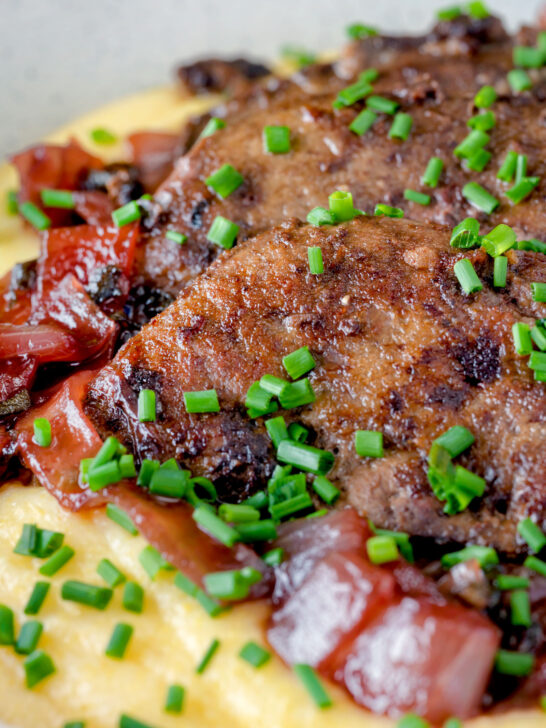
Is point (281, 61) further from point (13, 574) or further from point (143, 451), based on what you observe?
point (13, 574)

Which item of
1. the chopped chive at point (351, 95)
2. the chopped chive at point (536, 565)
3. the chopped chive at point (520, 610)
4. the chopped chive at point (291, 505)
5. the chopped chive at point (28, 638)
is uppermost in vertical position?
the chopped chive at point (351, 95)

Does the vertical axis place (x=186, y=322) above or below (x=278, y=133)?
below

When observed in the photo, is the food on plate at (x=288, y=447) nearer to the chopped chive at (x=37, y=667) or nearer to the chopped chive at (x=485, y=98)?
the chopped chive at (x=37, y=667)

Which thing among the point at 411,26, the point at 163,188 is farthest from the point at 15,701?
the point at 411,26

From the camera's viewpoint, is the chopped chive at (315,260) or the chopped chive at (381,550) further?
the chopped chive at (315,260)

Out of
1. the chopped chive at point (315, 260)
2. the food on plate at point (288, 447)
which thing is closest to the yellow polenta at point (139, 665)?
the food on plate at point (288, 447)

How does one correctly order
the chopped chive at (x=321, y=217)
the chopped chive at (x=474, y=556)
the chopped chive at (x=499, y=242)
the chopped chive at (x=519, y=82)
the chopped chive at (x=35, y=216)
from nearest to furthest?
1. the chopped chive at (x=474, y=556)
2. the chopped chive at (x=499, y=242)
3. the chopped chive at (x=321, y=217)
4. the chopped chive at (x=519, y=82)
5. the chopped chive at (x=35, y=216)

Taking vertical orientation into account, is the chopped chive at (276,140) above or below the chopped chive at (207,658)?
above

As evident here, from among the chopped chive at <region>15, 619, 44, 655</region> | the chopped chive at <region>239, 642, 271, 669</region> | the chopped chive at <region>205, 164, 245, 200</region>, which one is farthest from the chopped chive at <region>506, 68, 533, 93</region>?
the chopped chive at <region>15, 619, 44, 655</region>
